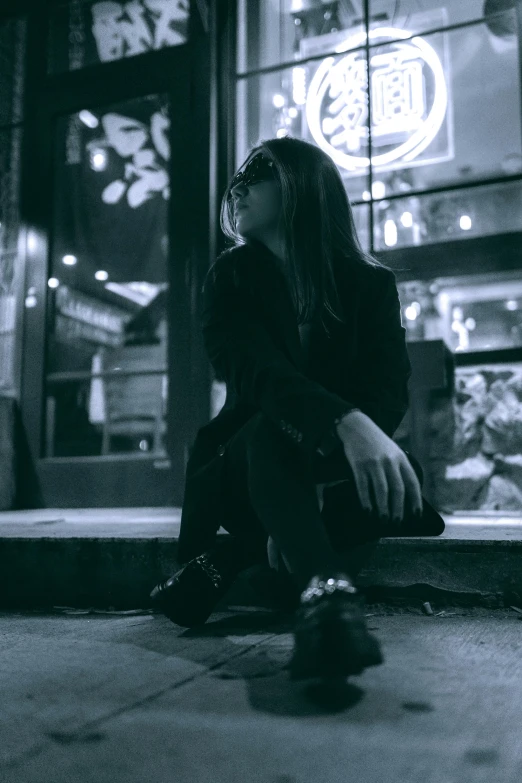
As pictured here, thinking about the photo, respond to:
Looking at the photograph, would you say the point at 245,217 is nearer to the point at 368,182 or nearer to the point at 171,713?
the point at 171,713

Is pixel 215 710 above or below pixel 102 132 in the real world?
below

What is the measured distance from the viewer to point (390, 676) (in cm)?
119

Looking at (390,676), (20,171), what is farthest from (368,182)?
(390,676)

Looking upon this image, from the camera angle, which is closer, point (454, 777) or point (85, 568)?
point (454, 777)

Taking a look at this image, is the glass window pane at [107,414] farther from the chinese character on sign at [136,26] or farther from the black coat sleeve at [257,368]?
the black coat sleeve at [257,368]

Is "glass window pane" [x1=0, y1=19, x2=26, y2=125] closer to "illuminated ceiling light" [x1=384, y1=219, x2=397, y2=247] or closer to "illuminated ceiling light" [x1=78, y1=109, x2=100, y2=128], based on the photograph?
"illuminated ceiling light" [x1=78, y1=109, x2=100, y2=128]

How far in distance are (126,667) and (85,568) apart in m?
0.75

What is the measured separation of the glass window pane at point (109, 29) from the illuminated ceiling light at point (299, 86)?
0.71m

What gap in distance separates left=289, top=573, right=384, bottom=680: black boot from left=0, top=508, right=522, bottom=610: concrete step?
0.51m

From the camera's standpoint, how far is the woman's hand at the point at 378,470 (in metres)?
1.07

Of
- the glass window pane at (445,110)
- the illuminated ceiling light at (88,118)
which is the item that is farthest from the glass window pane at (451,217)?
the illuminated ceiling light at (88,118)

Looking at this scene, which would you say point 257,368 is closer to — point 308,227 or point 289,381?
point 289,381

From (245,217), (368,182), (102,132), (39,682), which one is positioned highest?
(102,132)

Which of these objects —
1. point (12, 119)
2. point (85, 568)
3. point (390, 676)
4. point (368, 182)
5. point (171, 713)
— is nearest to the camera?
point (171, 713)
